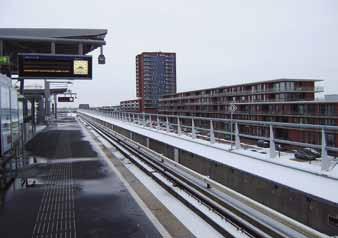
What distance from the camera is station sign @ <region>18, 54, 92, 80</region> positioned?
20516 millimetres

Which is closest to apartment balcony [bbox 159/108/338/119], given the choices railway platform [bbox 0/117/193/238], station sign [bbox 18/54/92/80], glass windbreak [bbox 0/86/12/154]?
station sign [bbox 18/54/92/80]

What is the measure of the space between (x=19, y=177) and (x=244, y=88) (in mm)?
95729

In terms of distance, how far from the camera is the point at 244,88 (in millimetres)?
104375

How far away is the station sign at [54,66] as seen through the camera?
67.3 ft

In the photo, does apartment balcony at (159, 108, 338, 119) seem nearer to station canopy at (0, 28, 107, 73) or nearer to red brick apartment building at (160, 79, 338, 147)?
red brick apartment building at (160, 79, 338, 147)

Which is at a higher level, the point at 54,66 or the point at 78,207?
the point at 54,66

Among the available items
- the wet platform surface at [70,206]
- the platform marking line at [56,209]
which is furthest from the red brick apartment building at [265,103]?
the platform marking line at [56,209]

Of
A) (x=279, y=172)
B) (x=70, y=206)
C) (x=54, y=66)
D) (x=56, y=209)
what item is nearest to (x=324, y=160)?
(x=279, y=172)

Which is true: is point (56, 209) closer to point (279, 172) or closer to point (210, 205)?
point (210, 205)

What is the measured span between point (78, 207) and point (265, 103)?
81223 millimetres

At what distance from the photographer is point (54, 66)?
20750 millimetres

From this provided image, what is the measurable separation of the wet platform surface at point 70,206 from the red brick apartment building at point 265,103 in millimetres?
44347

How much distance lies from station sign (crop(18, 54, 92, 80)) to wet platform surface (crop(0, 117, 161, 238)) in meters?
7.55


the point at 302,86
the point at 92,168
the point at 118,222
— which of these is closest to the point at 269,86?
the point at 302,86
